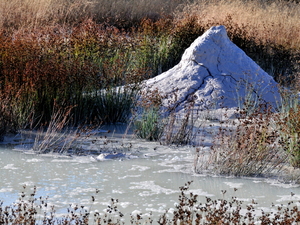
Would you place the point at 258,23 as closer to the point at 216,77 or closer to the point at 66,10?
the point at 66,10

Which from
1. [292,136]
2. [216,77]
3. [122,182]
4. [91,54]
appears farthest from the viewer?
[91,54]

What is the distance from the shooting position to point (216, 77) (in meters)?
9.04

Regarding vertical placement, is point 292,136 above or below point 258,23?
below

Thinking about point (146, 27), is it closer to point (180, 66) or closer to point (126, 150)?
point (180, 66)

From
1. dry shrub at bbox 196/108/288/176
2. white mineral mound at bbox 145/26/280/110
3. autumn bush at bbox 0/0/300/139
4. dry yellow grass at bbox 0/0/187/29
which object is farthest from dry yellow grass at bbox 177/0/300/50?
dry shrub at bbox 196/108/288/176

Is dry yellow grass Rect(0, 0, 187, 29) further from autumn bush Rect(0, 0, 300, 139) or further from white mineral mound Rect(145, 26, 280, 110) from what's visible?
white mineral mound Rect(145, 26, 280, 110)

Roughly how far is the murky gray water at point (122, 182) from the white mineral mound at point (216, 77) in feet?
8.32

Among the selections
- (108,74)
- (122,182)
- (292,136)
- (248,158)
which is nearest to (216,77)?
(108,74)

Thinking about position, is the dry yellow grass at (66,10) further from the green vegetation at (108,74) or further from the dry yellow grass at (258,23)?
the dry yellow grass at (258,23)

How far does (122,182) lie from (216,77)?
14.2ft

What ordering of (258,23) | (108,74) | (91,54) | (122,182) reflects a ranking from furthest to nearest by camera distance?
(258,23) < (91,54) < (108,74) < (122,182)

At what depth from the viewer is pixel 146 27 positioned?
12227mm

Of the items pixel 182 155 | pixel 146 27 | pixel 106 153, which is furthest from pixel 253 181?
pixel 146 27

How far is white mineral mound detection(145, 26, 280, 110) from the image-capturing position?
877 cm
